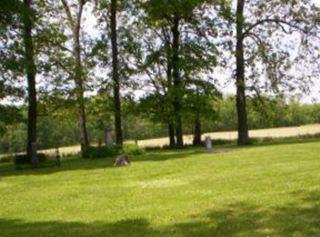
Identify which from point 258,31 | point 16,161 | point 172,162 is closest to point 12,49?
point 16,161

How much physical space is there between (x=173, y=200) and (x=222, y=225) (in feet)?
12.9

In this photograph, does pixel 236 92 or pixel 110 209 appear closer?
pixel 110 209

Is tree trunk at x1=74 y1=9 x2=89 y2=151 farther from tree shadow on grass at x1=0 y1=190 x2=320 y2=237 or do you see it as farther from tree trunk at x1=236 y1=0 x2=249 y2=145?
tree shadow on grass at x1=0 y1=190 x2=320 y2=237

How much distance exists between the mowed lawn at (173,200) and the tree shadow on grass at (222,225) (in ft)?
0.06

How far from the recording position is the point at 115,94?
44.4 metres

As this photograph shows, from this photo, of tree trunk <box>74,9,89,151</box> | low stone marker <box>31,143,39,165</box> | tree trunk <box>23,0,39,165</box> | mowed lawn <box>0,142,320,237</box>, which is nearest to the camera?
mowed lawn <box>0,142,320,237</box>

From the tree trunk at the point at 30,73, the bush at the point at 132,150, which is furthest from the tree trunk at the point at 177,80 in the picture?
the tree trunk at the point at 30,73

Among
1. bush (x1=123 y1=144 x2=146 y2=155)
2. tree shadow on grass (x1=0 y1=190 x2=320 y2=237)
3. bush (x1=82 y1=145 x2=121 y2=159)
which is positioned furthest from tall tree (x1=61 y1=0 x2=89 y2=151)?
tree shadow on grass (x1=0 y1=190 x2=320 y2=237)

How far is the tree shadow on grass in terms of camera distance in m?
11.7

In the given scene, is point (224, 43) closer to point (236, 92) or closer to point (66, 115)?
point (236, 92)

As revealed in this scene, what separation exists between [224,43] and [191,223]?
114 ft

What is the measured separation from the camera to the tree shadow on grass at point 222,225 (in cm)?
1171

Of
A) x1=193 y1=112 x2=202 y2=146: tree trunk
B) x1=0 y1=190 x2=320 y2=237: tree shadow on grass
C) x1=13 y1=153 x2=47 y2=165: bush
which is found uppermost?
x1=193 y1=112 x2=202 y2=146: tree trunk

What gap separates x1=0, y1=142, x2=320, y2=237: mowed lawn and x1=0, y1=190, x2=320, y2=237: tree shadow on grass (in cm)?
2
